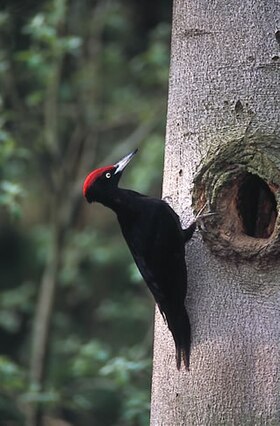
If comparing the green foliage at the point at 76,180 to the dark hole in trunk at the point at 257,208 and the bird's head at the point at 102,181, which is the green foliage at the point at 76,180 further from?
the dark hole in trunk at the point at 257,208

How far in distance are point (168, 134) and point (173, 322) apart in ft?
2.24

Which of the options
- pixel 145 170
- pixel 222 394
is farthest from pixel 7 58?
pixel 222 394

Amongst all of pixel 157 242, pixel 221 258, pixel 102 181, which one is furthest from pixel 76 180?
pixel 221 258

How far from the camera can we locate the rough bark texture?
2.88 m

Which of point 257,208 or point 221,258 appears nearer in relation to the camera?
point 221,258

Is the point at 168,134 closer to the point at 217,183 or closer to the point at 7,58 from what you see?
the point at 217,183

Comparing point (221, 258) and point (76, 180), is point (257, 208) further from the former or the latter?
point (76, 180)

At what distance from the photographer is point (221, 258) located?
3.01 metres

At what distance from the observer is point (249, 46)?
9.81 feet

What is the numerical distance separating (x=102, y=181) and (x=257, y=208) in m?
0.71

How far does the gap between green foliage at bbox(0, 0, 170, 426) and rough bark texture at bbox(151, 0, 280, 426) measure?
1.42 meters

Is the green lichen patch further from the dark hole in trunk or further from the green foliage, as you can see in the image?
the green foliage

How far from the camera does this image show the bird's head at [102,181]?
11.6 ft

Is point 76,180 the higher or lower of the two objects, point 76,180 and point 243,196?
the higher
